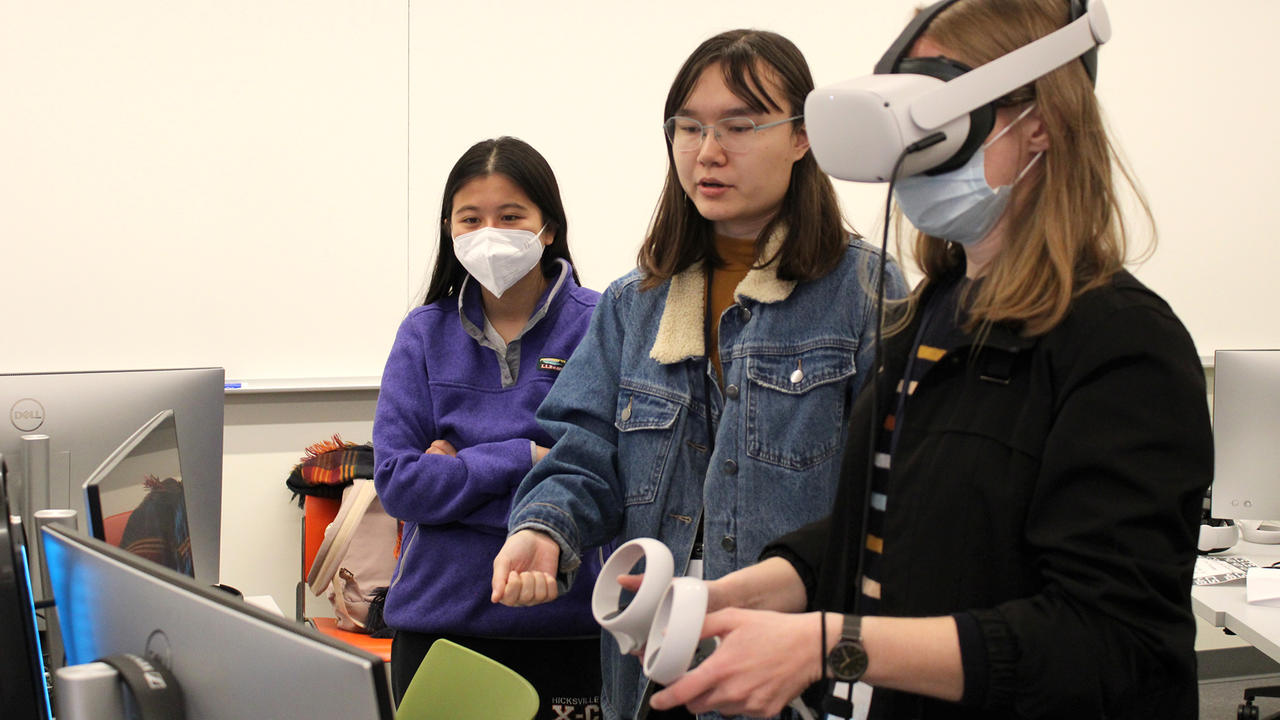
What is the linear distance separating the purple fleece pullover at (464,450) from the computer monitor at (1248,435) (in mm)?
1670

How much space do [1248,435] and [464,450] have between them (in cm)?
197

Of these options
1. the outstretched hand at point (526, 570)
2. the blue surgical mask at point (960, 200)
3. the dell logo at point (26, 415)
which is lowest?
the outstretched hand at point (526, 570)

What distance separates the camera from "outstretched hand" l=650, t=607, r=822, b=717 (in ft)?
2.94

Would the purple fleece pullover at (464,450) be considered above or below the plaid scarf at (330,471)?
above

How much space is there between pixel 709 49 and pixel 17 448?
117 cm

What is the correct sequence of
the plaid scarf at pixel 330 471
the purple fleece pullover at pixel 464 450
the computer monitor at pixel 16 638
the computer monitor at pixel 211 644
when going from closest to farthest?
the computer monitor at pixel 211 644, the computer monitor at pixel 16 638, the purple fleece pullover at pixel 464 450, the plaid scarf at pixel 330 471

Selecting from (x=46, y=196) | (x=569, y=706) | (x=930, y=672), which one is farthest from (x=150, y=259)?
(x=930, y=672)

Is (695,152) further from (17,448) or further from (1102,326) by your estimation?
(17,448)

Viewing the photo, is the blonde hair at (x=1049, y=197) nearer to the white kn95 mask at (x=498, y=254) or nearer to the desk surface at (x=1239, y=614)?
the white kn95 mask at (x=498, y=254)

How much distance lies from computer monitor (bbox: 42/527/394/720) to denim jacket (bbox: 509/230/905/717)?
0.62 metres

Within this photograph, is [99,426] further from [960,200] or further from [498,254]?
[960,200]

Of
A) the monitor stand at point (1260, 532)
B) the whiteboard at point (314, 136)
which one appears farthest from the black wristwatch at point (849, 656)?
the whiteboard at point (314, 136)

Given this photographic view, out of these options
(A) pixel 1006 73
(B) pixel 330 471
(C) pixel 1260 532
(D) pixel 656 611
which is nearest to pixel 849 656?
(D) pixel 656 611

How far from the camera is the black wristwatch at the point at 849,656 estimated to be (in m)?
0.89
